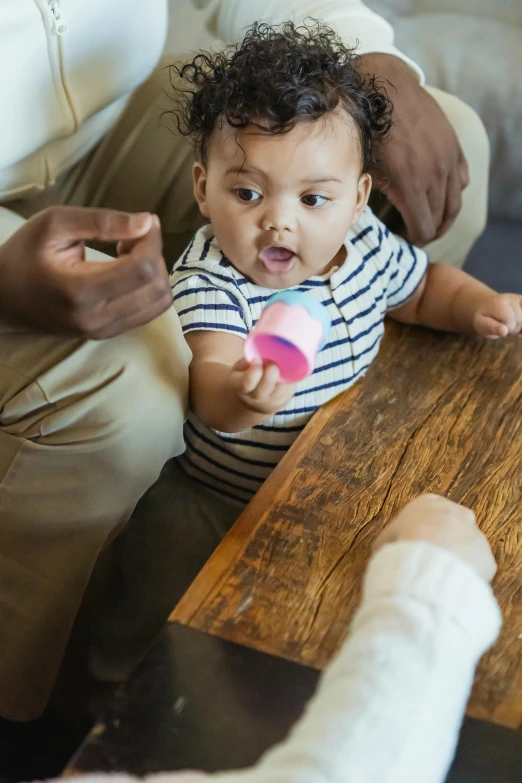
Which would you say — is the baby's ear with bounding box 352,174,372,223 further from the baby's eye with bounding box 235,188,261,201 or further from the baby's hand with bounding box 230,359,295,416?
the baby's hand with bounding box 230,359,295,416

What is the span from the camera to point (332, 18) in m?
1.11

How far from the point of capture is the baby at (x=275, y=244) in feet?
2.77

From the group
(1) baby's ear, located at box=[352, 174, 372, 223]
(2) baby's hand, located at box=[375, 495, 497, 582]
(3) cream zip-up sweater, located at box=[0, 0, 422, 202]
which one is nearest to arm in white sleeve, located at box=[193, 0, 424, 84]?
(3) cream zip-up sweater, located at box=[0, 0, 422, 202]

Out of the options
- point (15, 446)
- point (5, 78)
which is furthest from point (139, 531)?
point (5, 78)

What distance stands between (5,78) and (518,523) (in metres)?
0.75

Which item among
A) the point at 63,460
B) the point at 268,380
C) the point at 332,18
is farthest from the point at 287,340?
the point at 332,18

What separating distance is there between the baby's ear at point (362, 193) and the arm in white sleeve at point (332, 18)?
24cm

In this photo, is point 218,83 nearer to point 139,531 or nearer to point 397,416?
point 397,416

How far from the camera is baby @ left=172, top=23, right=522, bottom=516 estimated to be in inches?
33.2

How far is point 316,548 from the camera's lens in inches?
30.0

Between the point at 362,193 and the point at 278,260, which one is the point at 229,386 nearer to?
the point at 278,260

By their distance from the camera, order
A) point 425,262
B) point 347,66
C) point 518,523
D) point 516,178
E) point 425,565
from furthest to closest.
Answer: point 516,178 < point 425,262 < point 347,66 < point 518,523 < point 425,565

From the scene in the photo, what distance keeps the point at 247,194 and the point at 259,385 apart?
0.86ft

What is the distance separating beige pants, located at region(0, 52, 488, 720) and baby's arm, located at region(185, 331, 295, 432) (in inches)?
1.4
